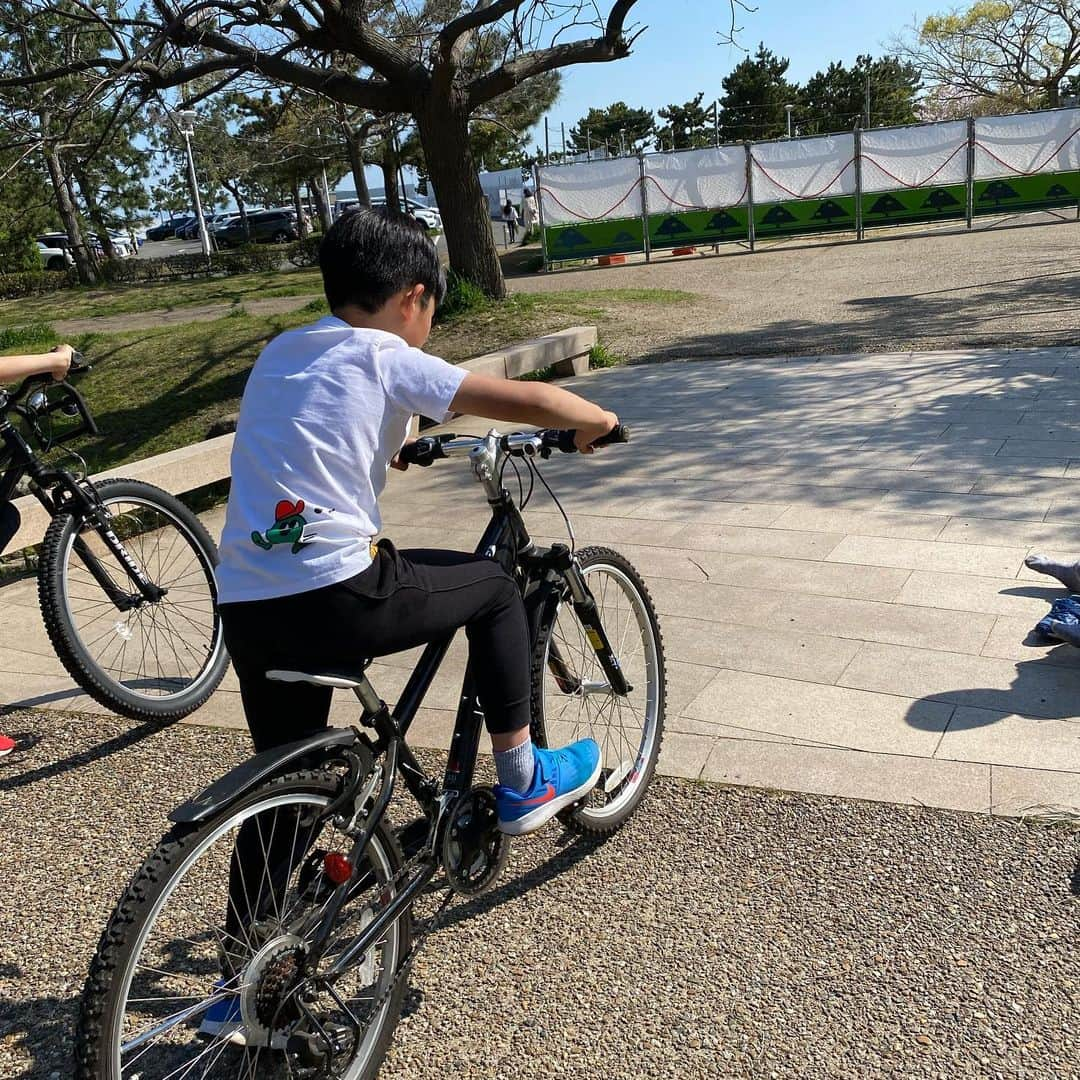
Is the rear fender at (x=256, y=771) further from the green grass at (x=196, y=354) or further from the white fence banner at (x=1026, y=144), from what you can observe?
the white fence banner at (x=1026, y=144)

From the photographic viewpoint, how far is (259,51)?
39.4 ft

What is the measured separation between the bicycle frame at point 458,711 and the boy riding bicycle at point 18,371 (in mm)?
1976

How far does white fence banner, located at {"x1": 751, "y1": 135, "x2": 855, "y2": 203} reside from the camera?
69.7 feet

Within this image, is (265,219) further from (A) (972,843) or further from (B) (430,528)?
(A) (972,843)

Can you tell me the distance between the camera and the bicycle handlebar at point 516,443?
2.60 m

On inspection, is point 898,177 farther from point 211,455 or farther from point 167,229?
point 167,229

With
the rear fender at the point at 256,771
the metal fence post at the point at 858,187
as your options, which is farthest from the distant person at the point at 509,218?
the rear fender at the point at 256,771

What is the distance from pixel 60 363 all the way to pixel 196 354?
395 inches

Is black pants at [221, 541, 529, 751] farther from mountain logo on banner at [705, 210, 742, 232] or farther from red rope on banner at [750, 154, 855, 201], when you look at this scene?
red rope on banner at [750, 154, 855, 201]

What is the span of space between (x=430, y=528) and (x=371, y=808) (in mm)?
3935

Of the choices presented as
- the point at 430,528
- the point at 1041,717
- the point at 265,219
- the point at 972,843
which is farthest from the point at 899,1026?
the point at 265,219

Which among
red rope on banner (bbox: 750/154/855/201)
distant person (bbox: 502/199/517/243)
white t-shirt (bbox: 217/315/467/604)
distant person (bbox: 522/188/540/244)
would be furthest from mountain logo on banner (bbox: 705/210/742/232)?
white t-shirt (bbox: 217/315/467/604)

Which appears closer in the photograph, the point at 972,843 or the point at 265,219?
the point at 972,843

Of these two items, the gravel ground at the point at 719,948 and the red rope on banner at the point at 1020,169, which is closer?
the gravel ground at the point at 719,948
